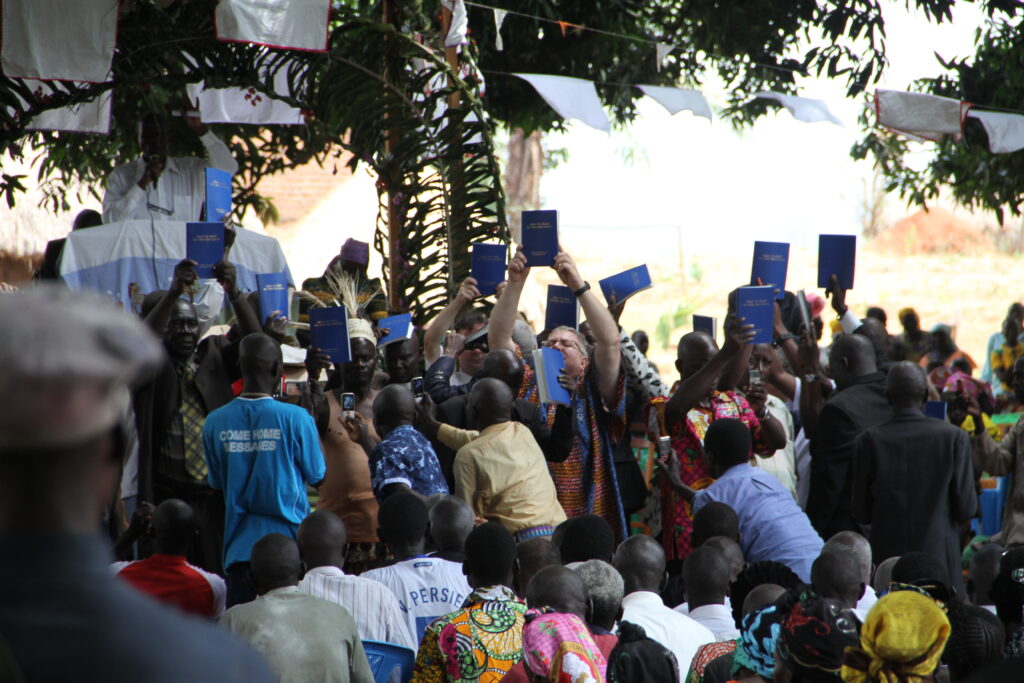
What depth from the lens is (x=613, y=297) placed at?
6.96 metres

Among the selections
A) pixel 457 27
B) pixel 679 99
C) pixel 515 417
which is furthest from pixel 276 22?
pixel 679 99

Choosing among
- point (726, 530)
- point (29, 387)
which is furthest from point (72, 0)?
point (29, 387)

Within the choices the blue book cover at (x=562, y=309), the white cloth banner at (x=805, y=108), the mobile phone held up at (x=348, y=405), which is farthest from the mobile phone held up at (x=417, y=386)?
the white cloth banner at (x=805, y=108)

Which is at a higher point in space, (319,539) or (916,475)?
(319,539)

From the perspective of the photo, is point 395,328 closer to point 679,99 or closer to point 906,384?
point 906,384

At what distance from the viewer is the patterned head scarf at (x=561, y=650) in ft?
11.2

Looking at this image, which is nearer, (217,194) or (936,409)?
(936,409)

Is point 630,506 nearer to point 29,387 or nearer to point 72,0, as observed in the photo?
point 72,0

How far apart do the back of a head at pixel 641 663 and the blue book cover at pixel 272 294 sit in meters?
4.00

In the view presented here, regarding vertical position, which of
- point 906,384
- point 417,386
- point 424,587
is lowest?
point 424,587

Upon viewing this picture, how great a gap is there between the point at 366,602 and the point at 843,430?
355cm

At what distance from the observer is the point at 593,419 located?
6559 mm

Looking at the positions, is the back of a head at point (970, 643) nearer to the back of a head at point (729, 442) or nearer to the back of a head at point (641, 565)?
the back of a head at point (641, 565)

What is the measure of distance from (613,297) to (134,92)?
5.65 m
